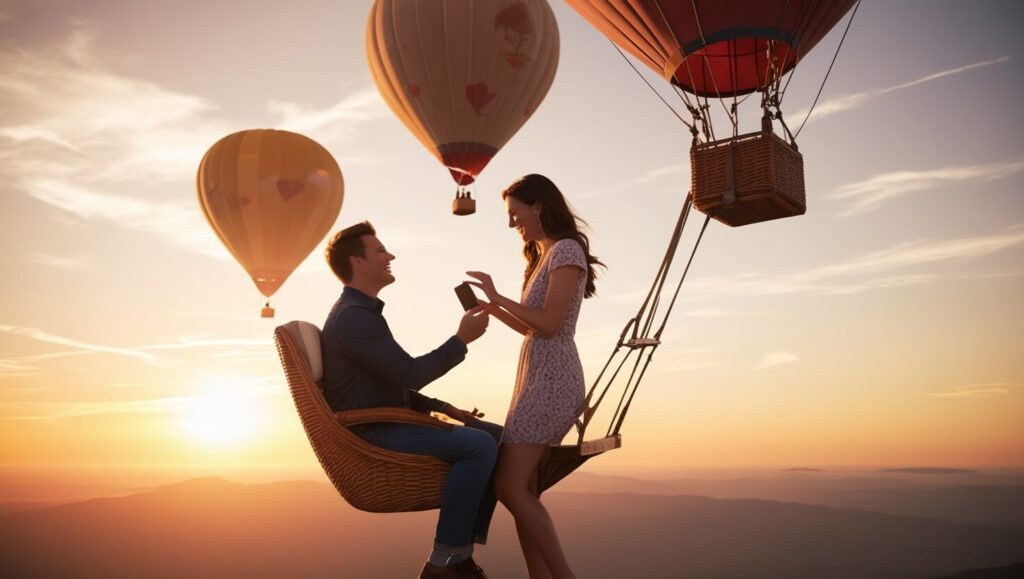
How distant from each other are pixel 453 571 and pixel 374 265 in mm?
1456

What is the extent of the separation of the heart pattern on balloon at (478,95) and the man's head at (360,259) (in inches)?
342

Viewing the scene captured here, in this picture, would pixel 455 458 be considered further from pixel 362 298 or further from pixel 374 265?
pixel 374 265

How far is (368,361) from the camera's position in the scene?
4.19 m

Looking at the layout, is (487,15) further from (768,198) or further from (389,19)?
(768,198)

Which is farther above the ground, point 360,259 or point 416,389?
point 360,259

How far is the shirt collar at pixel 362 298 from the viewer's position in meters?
4.41

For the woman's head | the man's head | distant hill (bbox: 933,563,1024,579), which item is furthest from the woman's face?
distant hill (bbox: 933,563,1024,579)

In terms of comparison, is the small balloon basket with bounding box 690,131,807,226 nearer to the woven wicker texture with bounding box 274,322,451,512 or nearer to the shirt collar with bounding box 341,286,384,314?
the shirt collar with bounding box 341,286,384,314

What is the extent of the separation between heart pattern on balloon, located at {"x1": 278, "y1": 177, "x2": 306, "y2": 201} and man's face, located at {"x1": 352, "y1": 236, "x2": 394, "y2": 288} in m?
12.0

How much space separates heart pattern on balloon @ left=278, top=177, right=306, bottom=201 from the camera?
1606cm

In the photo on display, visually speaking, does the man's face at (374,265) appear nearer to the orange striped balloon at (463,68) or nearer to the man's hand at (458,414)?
the man's hand at (458,414)

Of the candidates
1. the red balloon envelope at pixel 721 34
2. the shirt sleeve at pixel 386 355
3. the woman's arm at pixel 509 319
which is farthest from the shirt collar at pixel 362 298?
the red balloon envelope at pixel 721 34

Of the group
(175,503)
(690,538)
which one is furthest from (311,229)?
(690,538)

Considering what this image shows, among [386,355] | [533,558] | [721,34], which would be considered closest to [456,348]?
[386,355]
